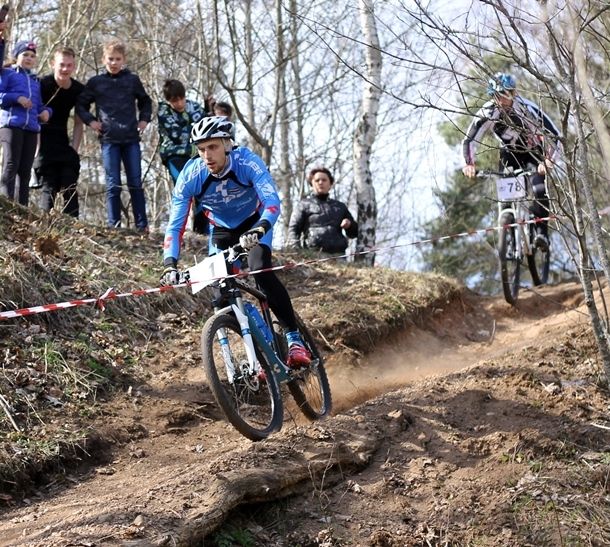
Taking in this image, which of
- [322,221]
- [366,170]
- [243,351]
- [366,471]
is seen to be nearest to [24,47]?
[322,221]

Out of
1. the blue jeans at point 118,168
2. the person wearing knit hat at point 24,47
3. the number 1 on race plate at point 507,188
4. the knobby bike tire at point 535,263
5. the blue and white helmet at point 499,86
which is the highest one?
the person wearing knit hat at point 24,47

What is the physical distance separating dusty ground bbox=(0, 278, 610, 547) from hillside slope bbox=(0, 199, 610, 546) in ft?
0.04

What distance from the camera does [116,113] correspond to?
29.3 feet

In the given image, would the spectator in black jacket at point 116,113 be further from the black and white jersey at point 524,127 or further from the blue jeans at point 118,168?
the black and white jersey at point 524,127

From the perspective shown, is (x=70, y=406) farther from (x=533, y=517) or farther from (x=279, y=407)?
(x=533, y=517)

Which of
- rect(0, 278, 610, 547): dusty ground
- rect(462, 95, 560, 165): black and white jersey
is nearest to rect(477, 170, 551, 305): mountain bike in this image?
rect(0, 278, 610, 547): dusty ground

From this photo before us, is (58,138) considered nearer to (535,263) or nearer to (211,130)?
(211,130)

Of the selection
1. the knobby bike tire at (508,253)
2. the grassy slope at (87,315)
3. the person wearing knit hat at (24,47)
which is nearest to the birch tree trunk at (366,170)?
the grassy slope at (87,315)

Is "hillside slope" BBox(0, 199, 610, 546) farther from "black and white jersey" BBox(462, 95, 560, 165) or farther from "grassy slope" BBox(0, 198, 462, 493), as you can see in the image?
"black and white jersey" BBox(462, 95, 560, 165)

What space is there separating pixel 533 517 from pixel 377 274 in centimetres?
524

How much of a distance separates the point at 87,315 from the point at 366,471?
3.15 m

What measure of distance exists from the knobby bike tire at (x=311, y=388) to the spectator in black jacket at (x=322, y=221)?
389 cm

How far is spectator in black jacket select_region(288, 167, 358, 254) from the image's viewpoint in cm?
1025

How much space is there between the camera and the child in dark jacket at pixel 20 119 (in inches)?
312
